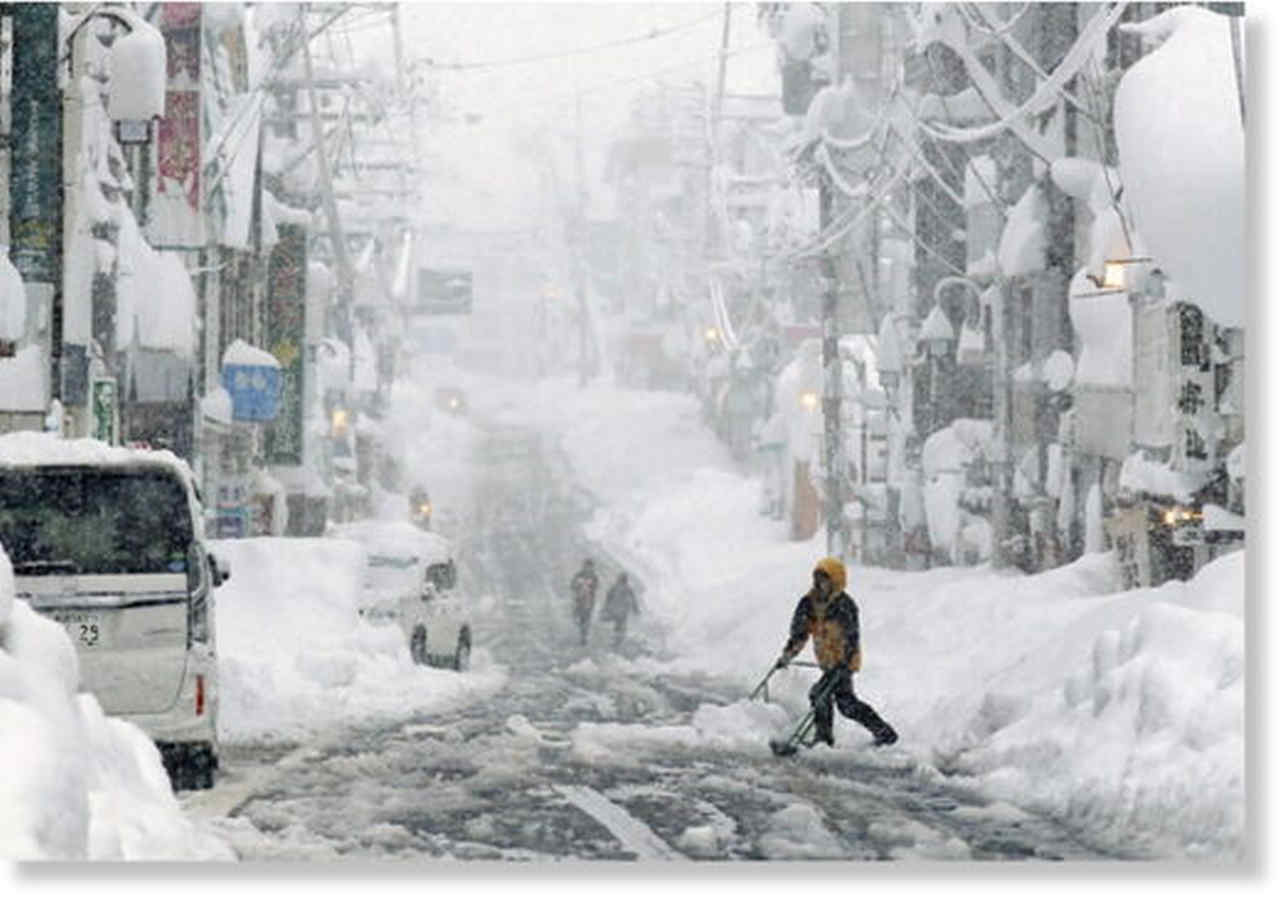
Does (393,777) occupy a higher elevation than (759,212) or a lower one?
lower

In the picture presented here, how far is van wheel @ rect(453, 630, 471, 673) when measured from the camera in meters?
31.7

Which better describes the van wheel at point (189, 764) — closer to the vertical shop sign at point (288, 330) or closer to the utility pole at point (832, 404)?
the utility pole at point (832, 404)

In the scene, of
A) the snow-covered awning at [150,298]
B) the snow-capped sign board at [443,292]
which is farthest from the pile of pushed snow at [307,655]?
the snow-capped sign board at [443,292]

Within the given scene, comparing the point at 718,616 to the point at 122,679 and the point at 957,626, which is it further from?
the point at 122,679

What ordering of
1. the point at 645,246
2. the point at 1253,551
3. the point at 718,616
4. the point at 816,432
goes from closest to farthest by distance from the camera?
the point at 1253,551, the point at 718,616, the point at 816,432, the point at 645,246

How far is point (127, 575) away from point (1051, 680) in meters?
6.77

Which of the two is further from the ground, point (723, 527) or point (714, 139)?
point (714, 139)

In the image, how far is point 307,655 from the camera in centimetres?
2389

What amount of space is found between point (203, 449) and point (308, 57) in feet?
21.9

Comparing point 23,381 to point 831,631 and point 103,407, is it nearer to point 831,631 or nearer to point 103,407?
point 103,407

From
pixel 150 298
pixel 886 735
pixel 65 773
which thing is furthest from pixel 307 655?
pixel 65 773

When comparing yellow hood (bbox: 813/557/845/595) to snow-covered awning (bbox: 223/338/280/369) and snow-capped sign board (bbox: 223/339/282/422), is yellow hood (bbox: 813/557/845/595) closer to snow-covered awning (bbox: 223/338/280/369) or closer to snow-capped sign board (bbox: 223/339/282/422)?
snow-capped sign board (bbox: 223/339/282/422)

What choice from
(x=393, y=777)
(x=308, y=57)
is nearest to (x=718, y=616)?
(x=308, y=57)

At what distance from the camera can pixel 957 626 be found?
26.9 meters
